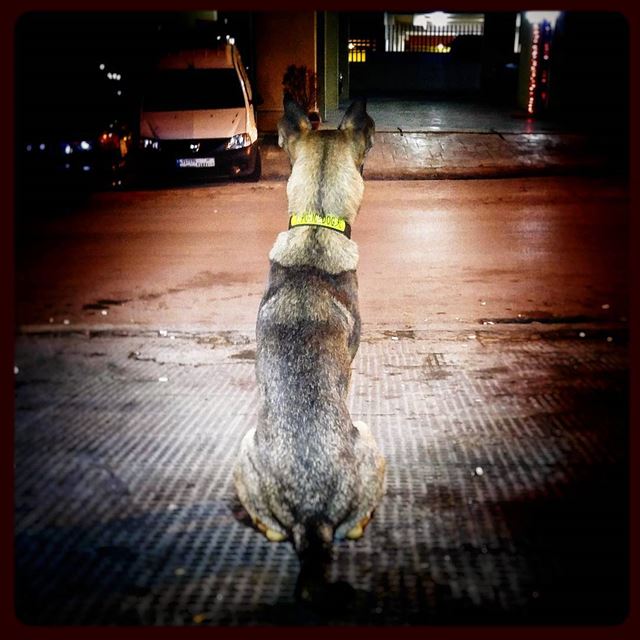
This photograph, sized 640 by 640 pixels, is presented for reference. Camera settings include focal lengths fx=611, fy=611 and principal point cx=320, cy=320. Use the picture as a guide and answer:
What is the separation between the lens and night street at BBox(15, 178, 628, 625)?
3055 mm

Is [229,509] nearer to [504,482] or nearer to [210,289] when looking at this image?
[504,482]

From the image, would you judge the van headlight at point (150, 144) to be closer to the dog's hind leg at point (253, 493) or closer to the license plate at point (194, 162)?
the license plate at point (194, 162)

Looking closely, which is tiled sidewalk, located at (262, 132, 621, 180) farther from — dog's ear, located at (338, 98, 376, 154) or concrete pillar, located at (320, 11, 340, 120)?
dog's ear, located at (338, 98, 376, 154)

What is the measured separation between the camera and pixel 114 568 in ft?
10.5

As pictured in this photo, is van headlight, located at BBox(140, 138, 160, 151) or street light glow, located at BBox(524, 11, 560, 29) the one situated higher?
street light glow, located at BBox(524, 11, 560, 29)

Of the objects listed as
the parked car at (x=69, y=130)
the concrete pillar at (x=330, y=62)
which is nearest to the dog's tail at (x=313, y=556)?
the parked car at (x=69, y=130)

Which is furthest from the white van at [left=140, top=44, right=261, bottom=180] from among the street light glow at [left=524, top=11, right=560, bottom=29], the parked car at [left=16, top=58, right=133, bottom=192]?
the street light glow at [left=524, top=11, right=560, bottom=29]

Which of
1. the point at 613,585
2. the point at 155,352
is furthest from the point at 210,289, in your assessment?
the point at 613,585

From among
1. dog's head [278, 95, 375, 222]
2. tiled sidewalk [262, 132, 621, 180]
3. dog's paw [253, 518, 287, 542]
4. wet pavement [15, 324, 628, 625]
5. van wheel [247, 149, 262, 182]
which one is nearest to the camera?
wet pavement [15, 324, 628, 625]

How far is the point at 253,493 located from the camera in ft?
10.6

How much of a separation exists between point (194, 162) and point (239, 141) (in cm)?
115

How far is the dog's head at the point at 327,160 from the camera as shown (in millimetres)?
3684

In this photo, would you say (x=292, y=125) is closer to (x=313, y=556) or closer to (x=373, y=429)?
(x=373, y=429)

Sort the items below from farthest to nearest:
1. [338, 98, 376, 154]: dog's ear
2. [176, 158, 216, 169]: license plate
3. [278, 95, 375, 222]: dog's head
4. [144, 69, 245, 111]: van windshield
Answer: [144, 69, 245, 111]: van windshield, [176, 158, 216, 169]: license plate, [338, 98, 376, 154]: dog's ear, [278, 95, 375, 222]: dog's head
